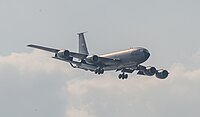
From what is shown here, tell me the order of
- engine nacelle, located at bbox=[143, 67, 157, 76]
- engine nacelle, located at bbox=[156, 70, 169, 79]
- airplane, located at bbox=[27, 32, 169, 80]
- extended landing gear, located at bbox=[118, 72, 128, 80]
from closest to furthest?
airplane, located at bbox=[27, 32, 169, 80] < extended landing gear, located at bbox=[118, 72, 128, 80] < engine nacelle, located at bbox=[143, 67, 157, 76] < engine nacelle, located at bbox=[156, 70, 169, 79]

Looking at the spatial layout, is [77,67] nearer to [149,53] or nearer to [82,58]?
[82,58]

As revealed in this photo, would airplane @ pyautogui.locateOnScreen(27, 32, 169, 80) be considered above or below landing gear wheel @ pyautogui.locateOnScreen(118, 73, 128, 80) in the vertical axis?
above

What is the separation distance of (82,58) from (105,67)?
24.3ft

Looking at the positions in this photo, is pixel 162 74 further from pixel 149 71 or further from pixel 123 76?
pixel 123 76

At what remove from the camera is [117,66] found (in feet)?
565

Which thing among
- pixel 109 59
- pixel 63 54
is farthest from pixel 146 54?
pixel 63 54

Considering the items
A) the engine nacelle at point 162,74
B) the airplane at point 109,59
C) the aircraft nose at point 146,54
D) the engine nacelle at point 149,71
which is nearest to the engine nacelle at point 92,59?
the airplane at point 109,59

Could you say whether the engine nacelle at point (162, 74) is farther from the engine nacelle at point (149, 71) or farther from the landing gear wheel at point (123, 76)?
the landing gear wheel at point (123, 76)

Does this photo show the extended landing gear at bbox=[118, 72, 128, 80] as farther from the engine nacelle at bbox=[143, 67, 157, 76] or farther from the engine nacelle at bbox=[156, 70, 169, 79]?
the engine nacelle at bbox=[156, 70, 169, 79]

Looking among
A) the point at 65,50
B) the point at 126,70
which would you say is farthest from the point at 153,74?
the point at 65,50

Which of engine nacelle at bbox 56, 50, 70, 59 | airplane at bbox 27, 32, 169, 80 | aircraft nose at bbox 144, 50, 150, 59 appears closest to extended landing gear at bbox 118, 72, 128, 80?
airplane at bbox 27, 32, 169, 80

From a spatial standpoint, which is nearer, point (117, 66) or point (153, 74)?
point (117, 66)

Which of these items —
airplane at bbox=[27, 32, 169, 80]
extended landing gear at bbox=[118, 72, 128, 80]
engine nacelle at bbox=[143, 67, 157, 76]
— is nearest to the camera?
airplane at bbox=[27, 32, 169, 80]

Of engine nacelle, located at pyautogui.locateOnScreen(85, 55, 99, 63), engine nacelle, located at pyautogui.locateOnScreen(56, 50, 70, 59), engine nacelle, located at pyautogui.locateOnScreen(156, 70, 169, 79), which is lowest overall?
engine nacelle, located at pyautogui.locateOnScreen(156, 70, 169, 79)
